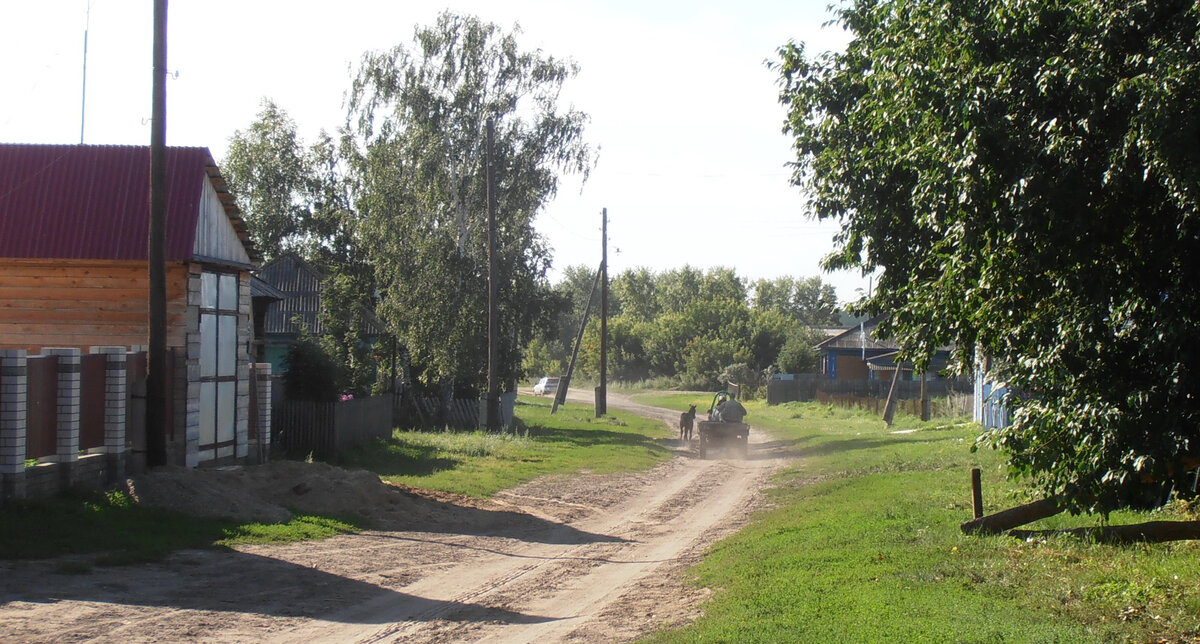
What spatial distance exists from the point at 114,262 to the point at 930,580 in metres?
12.5

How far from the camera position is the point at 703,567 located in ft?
36.8

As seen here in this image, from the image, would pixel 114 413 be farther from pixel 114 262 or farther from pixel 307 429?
pixel 307 429

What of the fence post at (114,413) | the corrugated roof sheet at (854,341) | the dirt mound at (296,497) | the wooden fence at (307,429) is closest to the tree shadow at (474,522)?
the dirt mound at (296,497)

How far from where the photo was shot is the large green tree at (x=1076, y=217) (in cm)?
625

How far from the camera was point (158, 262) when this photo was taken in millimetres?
13727

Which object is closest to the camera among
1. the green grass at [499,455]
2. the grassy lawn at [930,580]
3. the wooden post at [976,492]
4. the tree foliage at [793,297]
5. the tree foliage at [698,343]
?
the grassy lawn at [930,580]

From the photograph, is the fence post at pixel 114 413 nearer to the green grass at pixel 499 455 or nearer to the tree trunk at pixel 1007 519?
the green grass at pixel 499 455

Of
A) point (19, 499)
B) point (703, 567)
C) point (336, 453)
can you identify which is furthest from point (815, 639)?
point (336, 453)

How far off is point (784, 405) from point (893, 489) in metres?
35.1

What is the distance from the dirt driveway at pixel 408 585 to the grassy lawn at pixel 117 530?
1.25 feet

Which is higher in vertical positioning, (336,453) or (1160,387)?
(1160,387)

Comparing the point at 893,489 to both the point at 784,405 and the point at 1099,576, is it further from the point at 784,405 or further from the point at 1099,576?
the point at 784,405

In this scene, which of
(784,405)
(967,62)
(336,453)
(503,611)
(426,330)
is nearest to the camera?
(967,62)

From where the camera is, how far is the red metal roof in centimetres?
1539
